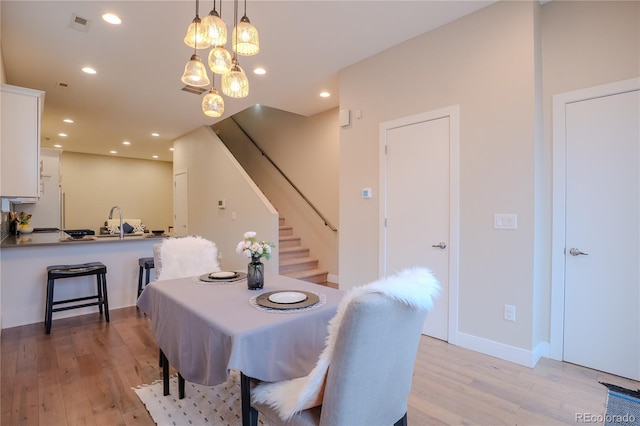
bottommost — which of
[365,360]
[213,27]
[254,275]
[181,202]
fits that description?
[365,360]

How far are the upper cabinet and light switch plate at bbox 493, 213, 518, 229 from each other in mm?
4081

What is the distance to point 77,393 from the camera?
2.12 metres

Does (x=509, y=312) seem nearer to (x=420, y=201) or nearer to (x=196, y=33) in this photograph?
(x=420, y=201)

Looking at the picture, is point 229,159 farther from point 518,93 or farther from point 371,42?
point 518,93

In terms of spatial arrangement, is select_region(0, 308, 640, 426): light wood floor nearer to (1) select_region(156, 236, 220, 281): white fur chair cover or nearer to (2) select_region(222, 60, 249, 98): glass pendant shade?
(1) select_region(156, 236, 220, 281): white fur chair cover

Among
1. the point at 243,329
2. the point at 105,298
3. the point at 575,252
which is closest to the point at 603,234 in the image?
the point at 575,252

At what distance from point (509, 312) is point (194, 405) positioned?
93.8 inches

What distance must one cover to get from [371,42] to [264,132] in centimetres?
393

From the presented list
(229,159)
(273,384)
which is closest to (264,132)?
(229,159)

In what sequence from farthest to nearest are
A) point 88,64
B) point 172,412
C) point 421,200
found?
point 88,64
point 421,200
point 172,412

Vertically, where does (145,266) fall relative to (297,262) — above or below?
above

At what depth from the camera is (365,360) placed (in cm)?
107

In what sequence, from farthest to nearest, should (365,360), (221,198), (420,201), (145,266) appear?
(221,198)
(145,266)
(420,201)
(365,360)

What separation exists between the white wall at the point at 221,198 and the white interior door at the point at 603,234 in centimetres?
341
